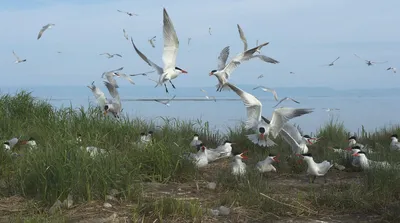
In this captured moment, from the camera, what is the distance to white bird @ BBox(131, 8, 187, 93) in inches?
341

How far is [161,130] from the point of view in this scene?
10.2m

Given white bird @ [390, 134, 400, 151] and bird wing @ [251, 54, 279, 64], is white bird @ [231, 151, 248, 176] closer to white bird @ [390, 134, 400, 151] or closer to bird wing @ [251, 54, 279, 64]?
white bird @ [390, 134, 400, 151]

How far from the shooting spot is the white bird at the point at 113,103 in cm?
1126

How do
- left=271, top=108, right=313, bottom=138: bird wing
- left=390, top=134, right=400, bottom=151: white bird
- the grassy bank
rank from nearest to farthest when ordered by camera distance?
the grassy bank
left=271, top=108, right=313, bottom=138: bird wing
left=390, top=134, right=400, bottom=151: white bird

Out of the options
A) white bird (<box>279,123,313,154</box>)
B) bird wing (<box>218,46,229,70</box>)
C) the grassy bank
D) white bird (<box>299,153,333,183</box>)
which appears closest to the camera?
the grassy bank

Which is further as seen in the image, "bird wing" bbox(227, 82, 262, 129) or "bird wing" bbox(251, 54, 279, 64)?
"bird wing" bbox(251, 54, 279, 64)

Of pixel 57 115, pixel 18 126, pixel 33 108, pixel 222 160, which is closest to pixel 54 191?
pixel 222 160

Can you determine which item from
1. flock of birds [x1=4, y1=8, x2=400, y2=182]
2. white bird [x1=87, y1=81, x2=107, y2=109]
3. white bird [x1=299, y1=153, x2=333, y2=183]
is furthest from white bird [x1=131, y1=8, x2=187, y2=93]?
white bird [x1=299, y1=153, x2=333, y2=183]

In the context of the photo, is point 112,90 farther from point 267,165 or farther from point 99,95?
point 267,165

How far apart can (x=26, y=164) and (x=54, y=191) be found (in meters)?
0.80

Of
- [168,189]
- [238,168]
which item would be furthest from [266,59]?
[168,189]

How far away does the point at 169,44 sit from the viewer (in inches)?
346

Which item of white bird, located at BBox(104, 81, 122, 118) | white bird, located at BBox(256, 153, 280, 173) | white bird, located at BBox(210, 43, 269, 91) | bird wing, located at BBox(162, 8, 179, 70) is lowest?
white bird, located at BBox(256, 153, 280, 173)

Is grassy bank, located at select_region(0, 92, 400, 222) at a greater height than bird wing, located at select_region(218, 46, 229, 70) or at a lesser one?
lesser
